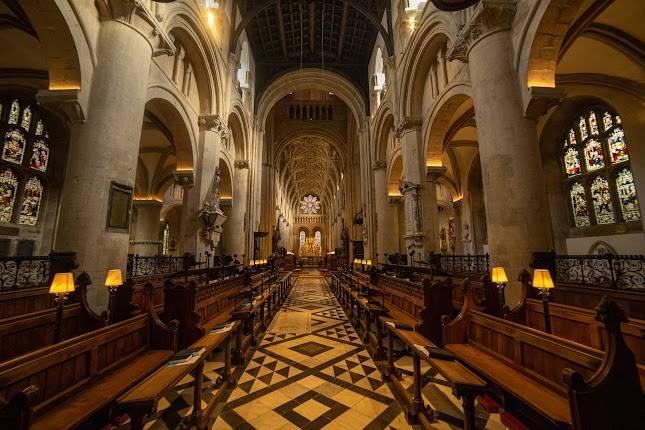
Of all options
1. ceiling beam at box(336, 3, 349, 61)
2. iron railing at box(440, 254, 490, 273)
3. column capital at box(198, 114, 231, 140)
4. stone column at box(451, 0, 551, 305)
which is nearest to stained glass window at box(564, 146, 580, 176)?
iron railing at box(440, 254, 490, 273)

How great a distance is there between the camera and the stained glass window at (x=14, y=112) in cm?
948

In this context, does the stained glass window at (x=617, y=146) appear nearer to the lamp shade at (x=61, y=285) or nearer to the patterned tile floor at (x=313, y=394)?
the patterned tile floor at (x=313, y=394)

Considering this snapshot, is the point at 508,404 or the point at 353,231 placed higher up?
the point at 353,231

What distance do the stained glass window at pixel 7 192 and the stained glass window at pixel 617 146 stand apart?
20.7 m

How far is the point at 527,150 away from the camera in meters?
5.21

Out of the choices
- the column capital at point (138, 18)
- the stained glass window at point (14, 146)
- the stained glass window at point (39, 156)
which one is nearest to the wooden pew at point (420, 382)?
the column capital at point (138, 18)

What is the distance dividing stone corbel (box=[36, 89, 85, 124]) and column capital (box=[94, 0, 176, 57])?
195 cm

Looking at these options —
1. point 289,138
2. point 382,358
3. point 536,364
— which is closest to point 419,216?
point 382,358

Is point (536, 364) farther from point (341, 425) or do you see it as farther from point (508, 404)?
point (341, 425)

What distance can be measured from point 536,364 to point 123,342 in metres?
3.96

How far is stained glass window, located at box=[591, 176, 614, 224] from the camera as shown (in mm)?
9250

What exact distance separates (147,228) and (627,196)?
22.3 meters

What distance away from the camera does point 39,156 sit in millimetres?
10273

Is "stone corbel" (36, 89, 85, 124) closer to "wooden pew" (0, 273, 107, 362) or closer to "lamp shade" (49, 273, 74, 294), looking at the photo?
"wooden pew" (0, 273, 107, 362)
